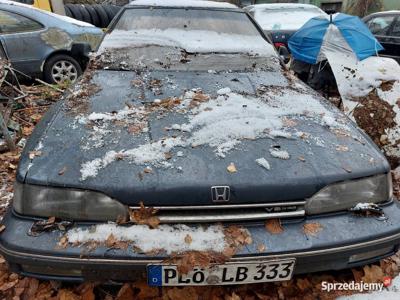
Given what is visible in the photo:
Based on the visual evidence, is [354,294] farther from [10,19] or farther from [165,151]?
[10,19]

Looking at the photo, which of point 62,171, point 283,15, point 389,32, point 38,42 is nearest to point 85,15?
point 283,15

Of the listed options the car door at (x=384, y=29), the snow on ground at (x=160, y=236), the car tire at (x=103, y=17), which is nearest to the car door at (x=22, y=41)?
the snow on ground at (x=160, y=236)

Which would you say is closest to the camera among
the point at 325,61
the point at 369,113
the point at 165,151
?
the point at 165,151

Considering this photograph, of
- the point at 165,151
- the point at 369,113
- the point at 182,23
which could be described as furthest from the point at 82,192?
the point at 369,113

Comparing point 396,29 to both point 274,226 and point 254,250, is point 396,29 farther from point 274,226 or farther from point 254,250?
point 254,250

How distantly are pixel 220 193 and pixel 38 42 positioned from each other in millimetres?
5377

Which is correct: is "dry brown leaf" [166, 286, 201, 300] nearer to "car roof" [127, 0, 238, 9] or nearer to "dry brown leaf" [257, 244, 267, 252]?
"dry brown leaf" [257, 244, 267, 252]

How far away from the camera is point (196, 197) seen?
1.58 metres

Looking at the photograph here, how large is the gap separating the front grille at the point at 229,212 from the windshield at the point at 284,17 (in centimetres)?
736

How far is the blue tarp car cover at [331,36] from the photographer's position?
14.3ft

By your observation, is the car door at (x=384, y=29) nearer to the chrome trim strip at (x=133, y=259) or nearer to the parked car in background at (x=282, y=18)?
the parked car in background at (x=282, y=18)

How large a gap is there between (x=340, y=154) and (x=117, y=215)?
1131 mm

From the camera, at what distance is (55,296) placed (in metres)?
1.78

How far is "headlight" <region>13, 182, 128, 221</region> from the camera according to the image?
159 cm
